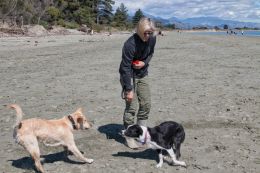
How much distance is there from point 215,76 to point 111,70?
4.36m

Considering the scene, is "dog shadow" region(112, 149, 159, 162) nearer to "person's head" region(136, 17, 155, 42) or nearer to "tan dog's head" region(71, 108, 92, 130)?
"tan dog's head" region(71, 108, 92, 130)

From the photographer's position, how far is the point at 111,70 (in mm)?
17125

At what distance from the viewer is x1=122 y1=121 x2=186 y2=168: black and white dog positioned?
→ 21.5 feet

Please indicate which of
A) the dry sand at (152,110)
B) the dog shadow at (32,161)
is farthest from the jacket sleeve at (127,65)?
the dog shadow at (32,161)

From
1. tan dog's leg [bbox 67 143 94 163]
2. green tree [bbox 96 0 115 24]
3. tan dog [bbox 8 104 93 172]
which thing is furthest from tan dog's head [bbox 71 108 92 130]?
green tree [bbox 96 0 115 24]

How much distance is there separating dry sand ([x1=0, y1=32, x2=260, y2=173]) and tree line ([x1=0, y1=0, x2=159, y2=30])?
154ft

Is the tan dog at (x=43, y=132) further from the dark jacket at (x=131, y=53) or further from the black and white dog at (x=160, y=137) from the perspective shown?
the dark jacket at (x=131, y=53)

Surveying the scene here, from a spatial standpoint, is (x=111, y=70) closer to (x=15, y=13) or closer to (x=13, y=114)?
(x=13, y=114)

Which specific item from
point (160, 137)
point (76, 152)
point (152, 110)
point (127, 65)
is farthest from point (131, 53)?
point (152, 110)

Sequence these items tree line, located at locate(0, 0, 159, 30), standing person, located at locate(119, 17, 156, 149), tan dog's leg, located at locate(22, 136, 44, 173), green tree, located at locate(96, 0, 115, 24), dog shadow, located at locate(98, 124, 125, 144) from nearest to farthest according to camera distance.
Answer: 1. tan dog's leg, located at locate(22, 136, 44, 173)
2. standing person, located at locate(119, 17, 156, 149)
3. dog shadow, located at locate(98, 124, 125, 144)
4. tree line, located at locate(0, 0, 159, 30)
5. green tree, located at locate(96, 0, 115, 24)

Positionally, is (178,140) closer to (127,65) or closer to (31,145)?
(127,65)

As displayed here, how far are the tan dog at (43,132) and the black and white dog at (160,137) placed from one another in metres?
0.81

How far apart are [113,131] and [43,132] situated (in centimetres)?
255

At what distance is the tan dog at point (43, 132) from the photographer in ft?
19.4
